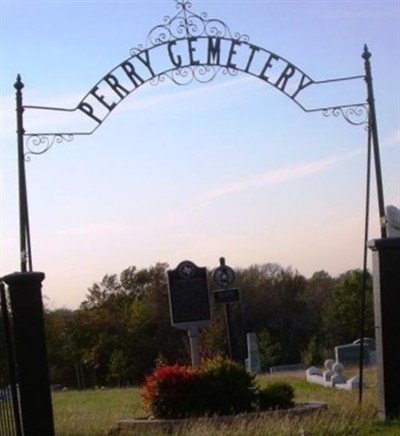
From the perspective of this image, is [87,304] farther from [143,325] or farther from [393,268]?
[393,268]

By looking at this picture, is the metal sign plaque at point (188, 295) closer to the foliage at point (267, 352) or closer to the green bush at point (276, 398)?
the green bush at point (276, 398)

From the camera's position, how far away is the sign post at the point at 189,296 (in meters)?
17.2

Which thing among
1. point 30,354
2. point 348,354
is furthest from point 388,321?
point 348,354

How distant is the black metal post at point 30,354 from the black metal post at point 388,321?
4076mm

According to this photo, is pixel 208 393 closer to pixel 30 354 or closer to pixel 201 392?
pixel 201 392

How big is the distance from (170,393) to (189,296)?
314 centimetres

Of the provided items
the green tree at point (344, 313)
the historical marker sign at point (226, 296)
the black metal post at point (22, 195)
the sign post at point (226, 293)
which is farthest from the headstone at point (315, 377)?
the green tree at point (344, 313)

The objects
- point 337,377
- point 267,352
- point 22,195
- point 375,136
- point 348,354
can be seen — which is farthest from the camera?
point 267,352

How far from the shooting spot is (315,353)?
127 feet

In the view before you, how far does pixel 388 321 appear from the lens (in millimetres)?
13453

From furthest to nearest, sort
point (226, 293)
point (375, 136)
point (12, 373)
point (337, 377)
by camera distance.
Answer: point (337, 377)
point (226, 293)
point (375, 136)
point (12, 373)

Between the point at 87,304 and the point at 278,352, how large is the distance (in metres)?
11.0

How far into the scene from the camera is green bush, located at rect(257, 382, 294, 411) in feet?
48.3

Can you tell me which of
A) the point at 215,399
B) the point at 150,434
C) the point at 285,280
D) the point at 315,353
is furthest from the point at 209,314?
the point at 285,280
